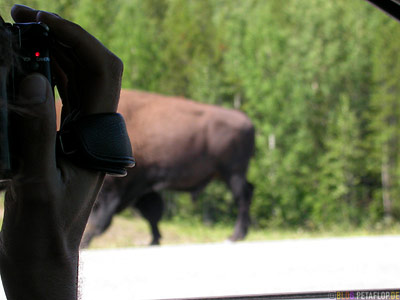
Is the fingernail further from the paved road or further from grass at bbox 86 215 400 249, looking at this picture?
grass at bbox 86 215 400 249

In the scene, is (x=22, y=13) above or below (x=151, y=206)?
above

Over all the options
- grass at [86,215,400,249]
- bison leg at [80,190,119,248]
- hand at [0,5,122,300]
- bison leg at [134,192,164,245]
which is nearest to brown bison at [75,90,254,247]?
bison leg at [134,192,164,245]

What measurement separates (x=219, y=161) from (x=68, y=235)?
308 cm

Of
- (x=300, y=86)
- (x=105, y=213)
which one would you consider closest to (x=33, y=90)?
(x=105, y=213)

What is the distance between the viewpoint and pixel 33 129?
229 millimetres

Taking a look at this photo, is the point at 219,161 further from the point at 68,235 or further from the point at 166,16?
the point at 68,235

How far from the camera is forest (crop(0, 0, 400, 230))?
412 centimetres

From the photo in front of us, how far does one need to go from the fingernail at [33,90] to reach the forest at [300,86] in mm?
3775

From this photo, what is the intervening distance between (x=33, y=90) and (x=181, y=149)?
10.2 ft

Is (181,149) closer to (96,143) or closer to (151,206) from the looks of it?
(151,206)

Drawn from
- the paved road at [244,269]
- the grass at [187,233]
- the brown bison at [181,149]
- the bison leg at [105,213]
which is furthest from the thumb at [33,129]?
the grass at [187,233]

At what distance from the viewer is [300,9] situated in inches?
171

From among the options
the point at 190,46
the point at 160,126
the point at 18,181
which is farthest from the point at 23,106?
the point at 190,46

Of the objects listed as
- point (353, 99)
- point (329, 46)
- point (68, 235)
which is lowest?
point (353, 99)
